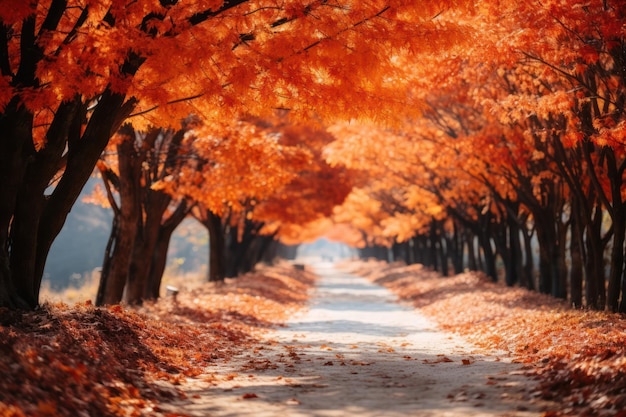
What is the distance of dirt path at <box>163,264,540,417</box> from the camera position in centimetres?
696

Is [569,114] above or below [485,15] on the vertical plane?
below

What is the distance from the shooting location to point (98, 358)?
8.25 meters

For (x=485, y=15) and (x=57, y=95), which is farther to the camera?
(x=485, y=15)

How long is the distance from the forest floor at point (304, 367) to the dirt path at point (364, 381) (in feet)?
0.06

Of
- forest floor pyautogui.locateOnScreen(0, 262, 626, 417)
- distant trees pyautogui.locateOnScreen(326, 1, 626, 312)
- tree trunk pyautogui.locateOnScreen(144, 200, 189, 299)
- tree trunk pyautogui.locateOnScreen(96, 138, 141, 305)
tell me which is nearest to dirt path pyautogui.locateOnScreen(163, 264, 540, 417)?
forest floor pyautogui.locateOnScreen(0, 262, 626, 417)

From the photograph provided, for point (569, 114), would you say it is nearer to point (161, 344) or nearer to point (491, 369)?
point (491, 369)

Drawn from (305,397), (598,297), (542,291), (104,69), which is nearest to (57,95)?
(104,69)

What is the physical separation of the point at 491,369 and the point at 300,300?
19.8m

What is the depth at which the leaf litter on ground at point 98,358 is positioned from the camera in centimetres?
636

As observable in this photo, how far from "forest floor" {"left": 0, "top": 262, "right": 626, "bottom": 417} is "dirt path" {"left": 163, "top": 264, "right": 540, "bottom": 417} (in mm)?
19

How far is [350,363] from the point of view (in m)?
10.6

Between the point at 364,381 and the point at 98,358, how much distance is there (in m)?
3.00

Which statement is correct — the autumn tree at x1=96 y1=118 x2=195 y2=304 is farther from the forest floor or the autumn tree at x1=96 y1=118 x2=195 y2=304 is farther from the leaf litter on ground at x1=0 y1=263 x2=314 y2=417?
the leaf litter on ground at x1=0 y1=263 x2=314 y2=417

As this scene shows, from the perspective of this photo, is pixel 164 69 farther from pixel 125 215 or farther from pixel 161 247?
pixel 161 247
